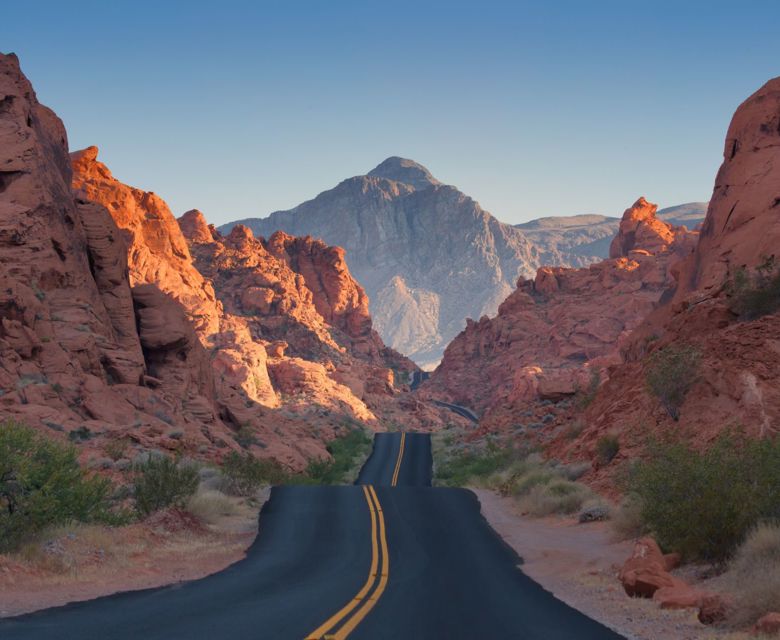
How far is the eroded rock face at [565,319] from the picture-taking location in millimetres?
89312

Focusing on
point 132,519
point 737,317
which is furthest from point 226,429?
point 737,317

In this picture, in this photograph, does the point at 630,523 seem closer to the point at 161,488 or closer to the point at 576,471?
the point at 576,471

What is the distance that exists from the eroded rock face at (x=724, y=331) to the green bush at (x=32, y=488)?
15273 millimetres

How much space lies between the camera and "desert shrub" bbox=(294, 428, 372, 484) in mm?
40438

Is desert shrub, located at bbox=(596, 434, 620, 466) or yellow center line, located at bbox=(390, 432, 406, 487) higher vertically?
desert shrub, located at bbox=(596, 434, 620, 466)

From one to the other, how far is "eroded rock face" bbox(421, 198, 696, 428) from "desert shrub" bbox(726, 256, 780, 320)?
45750mm

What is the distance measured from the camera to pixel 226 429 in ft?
131

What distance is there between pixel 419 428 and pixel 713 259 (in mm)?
55641

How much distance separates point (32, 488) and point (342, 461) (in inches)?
1483

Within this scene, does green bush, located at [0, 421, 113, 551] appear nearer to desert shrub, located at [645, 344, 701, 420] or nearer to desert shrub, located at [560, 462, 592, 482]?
desert shrub, located at [645, 344, 701, 420]

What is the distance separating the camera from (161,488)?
63.9 ft

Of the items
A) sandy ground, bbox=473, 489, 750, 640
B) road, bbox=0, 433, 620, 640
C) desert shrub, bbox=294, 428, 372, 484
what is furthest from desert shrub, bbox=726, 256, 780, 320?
desert shrub, bbox=294, 428, 372, 484

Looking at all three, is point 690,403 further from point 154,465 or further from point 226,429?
point 226,429

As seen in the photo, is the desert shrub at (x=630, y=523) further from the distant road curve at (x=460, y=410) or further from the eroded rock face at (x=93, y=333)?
the distant road curve at (x=460, y=410)
